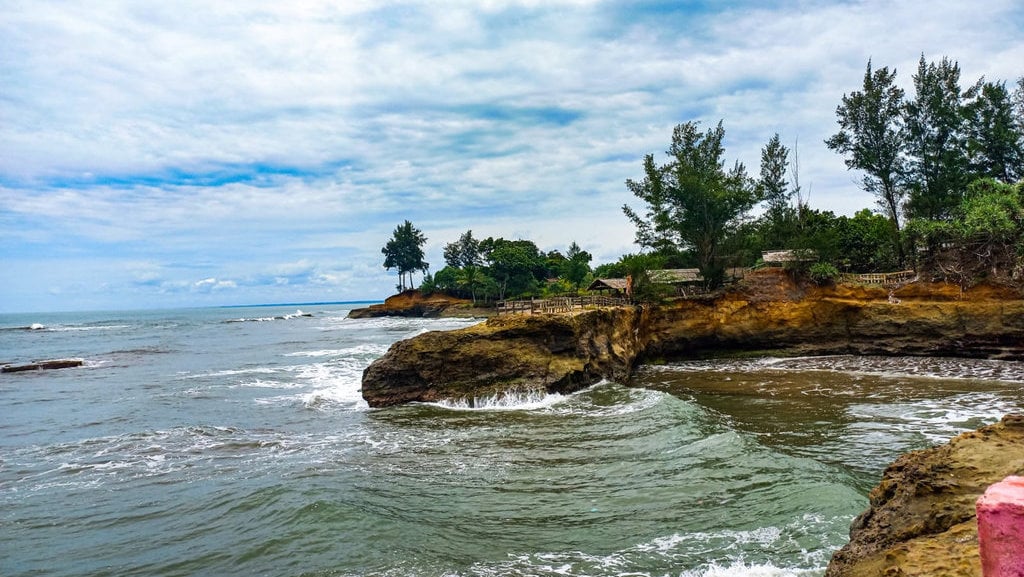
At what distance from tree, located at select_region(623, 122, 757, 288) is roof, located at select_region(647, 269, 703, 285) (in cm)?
53

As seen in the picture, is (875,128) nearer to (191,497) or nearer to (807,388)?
(807,388)

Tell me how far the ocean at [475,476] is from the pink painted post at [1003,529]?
4800 millimetres

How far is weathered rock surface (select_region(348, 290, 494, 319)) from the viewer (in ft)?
302

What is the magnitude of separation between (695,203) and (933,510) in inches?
1342

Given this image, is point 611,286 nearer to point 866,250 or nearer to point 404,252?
point 866,250

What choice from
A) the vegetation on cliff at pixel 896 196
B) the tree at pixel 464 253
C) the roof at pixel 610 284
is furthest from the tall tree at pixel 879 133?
the tree at pixel 464 253

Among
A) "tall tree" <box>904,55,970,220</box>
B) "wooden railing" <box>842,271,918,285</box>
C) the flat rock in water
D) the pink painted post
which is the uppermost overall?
"tall tree" <box>904,55,970,220</box>

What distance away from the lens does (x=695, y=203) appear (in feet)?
121

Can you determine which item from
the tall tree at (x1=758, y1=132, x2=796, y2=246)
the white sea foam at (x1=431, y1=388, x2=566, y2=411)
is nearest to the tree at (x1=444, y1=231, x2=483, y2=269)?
the tall tree at (x1=758, y1=132, x2=796, y2=246)

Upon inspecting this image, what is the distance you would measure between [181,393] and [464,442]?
16.4m

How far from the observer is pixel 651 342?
31781 mm

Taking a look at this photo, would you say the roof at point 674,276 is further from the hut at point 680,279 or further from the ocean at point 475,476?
the ocean at point 475,476

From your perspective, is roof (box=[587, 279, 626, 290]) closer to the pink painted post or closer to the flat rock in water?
the pink painted post

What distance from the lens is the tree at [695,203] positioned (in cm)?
3644
